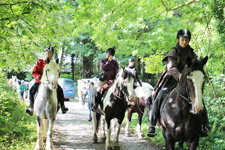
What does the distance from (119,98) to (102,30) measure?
5251mm

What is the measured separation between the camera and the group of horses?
3.59m

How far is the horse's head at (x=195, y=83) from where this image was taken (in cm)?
339

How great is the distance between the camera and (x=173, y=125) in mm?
4133

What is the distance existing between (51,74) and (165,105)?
3.13 m

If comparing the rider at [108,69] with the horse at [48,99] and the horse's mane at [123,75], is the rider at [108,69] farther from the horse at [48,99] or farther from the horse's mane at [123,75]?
the horse at [48,99]

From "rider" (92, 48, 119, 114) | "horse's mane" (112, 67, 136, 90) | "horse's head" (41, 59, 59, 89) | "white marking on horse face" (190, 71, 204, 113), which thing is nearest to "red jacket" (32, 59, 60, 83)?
"horse's head" (41, 59, 59, 89)

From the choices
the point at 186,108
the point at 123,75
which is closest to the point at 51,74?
the point at 123,75

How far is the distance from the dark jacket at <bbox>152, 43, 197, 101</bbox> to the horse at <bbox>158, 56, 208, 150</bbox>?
0.32 metres

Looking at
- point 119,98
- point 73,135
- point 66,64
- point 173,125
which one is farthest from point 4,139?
point 66,64

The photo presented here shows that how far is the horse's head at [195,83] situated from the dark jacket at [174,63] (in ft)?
1.59

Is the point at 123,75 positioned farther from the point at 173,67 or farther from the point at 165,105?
the point at 173,67

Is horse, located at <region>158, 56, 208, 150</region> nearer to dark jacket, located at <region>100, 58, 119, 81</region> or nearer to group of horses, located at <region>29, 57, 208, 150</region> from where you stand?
group of horses, located at <region>29, 57, 208, 150</region>

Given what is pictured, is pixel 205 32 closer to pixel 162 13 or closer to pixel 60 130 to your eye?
pixel 162 13

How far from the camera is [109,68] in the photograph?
7.39 metres
